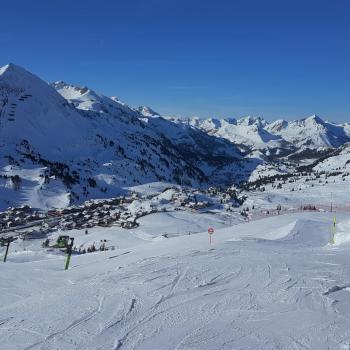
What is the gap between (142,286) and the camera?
52.1 feet

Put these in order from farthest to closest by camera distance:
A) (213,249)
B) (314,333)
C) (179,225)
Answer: (179,225)
(213,249)
(314,333)

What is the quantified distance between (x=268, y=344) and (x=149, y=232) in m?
85.9

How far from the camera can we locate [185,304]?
1369cm

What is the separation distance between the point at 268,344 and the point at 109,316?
4.33 m

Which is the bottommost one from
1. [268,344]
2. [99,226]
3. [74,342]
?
[99,226]

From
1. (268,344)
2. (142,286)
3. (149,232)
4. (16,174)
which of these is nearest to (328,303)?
(268,344)

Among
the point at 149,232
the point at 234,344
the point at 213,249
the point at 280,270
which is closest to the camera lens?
the point at 234,344

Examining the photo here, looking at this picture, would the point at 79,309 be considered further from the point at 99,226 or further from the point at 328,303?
the point at 99,226

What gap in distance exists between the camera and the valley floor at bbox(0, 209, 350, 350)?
10.9m

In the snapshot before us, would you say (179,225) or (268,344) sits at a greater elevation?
(268,344)

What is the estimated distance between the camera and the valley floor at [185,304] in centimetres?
1095

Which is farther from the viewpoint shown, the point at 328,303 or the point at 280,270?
the point at 280,270

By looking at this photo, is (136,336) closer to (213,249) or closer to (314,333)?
(314,333)

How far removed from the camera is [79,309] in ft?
43.0
